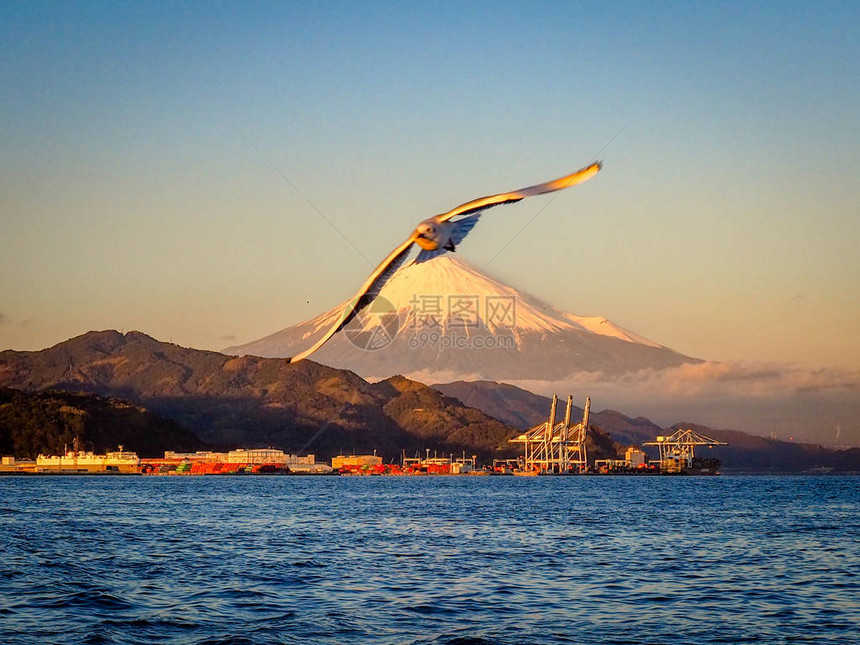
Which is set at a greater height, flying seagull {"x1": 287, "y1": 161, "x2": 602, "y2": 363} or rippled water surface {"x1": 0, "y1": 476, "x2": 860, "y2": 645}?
flying seagull {"x1": 287, "y1": 161, "x2": 602, "y2": 363}

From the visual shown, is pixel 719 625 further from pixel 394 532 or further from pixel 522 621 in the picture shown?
pixel 394 532

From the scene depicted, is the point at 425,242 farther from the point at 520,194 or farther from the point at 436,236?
the point at 520,194

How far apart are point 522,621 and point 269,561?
16.9 meters

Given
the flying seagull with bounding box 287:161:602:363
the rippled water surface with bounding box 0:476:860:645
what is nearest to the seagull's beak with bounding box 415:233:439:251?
the flying seagull with bounding box 287:161:602:363

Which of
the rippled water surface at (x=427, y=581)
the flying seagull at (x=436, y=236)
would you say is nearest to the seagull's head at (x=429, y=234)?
the flying seagull at (x=436, y=236)

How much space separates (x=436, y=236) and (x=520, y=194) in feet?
11.9

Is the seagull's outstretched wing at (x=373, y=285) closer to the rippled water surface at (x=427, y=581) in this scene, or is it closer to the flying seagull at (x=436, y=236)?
the flying seagull at (x=436, y=236)

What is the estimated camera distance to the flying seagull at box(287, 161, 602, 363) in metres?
24.0

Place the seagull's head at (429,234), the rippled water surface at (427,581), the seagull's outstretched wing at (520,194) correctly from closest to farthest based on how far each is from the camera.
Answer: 1. the seagull's outstretched wing at (520,194)
2. the seagull's head at (429,234)
3. the rippled water surface at (427,581)

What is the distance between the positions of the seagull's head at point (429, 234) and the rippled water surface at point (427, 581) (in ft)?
31.4

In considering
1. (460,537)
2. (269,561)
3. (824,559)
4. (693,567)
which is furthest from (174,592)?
(824,559)

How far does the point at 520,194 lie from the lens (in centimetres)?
2453

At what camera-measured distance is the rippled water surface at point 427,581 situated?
1143 inches

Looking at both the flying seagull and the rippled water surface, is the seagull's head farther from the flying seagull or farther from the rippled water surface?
the rippled water surface
